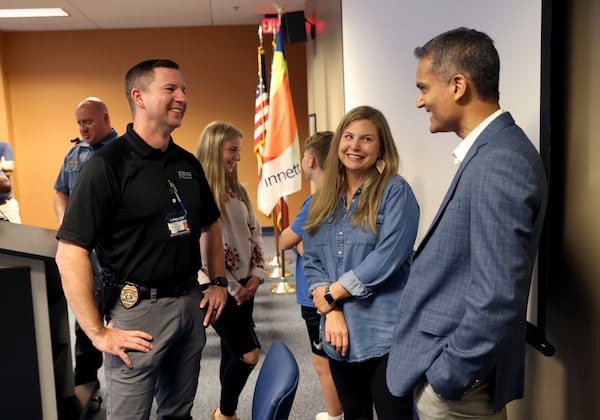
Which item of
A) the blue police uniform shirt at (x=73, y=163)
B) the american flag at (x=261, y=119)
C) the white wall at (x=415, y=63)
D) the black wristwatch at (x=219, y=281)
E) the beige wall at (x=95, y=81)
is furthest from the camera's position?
the beige wall at (x=95, y=81)

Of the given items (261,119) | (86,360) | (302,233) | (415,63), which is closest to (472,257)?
(302,233)

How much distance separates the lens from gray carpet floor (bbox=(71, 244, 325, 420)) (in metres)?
2.66

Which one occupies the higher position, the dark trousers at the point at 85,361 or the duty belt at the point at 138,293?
the duty belt at the point at 138,293

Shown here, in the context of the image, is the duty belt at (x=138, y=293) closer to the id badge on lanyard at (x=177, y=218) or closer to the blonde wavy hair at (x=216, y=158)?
the id badge on lanyard at (x=177, y=218)

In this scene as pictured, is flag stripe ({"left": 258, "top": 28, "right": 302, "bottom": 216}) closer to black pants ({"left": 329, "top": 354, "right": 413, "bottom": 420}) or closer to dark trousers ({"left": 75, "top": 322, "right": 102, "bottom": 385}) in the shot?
dark trousers ({"left": 75, "top": 322, "right": 102, "bottom": 385})

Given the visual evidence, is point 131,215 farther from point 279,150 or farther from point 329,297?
point 279,150

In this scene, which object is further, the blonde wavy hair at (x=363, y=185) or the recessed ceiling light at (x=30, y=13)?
the recessed ceiling light at (x=30, y=13)

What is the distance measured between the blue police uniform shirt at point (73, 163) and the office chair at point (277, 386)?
2.01 meters

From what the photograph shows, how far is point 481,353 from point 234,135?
1557 millimetres

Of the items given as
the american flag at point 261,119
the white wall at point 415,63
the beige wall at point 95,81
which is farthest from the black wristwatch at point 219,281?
the beige wall at point 95,81

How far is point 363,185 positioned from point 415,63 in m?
0.96

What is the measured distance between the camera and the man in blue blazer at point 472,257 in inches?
39.8

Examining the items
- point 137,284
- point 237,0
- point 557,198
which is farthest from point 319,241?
point 237,0

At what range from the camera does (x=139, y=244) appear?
5.20 feet
